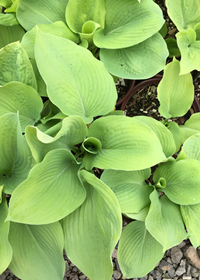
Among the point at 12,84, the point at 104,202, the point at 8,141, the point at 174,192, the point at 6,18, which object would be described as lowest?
the point at 174,192

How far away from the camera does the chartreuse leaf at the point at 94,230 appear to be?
1.87 ft

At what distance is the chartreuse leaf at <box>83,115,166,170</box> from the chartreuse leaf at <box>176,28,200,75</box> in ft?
1.05

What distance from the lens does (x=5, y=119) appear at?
579mm

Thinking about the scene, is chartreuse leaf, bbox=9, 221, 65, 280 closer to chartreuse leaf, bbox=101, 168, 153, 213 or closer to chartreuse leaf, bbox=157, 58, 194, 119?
chartreuse leaf, bbox=101, 168, 153, 213

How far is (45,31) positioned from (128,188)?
582mm

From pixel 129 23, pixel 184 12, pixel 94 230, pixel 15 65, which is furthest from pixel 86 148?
pixel 184 12

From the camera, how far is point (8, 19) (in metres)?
0.81

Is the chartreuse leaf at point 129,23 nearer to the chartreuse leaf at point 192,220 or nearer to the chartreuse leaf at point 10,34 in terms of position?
the chartreuse leaf at point 10,34

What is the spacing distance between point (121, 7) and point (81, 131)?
0.48 metres

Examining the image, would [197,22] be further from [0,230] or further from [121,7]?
[0,230]

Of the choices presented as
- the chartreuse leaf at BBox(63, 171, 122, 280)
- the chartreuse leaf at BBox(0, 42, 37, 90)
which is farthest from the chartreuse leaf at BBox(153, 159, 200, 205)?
the chartreuse leaf at BBox(0, 42, 37, 90)

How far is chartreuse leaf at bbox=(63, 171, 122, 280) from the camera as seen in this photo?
570 mm

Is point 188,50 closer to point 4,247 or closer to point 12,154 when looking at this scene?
point 12,154

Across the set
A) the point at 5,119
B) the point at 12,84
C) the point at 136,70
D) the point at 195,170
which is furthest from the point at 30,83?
the point at 195,170
